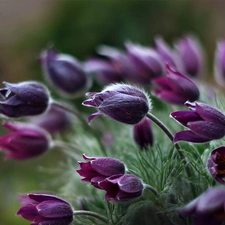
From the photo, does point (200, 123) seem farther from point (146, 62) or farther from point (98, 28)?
point (98, 28)

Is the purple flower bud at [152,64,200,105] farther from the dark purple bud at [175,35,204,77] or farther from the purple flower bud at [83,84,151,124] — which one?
the dark purple bud at [175,35,204,77]

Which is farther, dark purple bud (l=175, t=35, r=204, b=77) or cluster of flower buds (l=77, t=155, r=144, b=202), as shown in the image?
dark purple bud (l=175, t=35, r=204, b=77)

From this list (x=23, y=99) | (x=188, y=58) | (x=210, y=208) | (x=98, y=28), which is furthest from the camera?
(x=98, y=28)

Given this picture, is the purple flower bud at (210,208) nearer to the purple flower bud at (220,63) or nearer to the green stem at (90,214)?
the green stem at (90,214)

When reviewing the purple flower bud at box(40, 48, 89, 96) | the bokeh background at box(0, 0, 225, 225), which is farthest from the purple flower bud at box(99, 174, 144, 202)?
the bokeh background at box(0, 0, 225, 225)

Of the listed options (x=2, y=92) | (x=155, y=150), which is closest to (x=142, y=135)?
(x=155, y=150)

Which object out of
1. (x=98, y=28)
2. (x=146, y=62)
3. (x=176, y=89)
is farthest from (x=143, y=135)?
(x=98, y=28)
